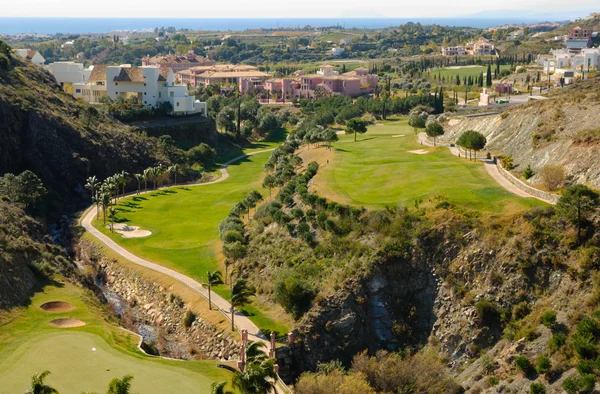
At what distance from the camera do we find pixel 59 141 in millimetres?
95500

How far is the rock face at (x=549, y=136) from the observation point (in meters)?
59.5

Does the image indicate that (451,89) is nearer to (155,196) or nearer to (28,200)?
(155,196)

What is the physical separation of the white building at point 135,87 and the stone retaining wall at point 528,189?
66.4 metres

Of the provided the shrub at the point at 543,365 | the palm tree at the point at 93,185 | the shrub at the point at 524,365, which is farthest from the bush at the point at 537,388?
the palm tree at the point at 93,185

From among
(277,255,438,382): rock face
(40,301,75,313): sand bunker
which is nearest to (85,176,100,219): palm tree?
(40,301,75,313): sand bunker

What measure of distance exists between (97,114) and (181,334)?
60.6 metres

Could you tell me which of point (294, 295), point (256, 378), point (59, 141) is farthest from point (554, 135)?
point (59, 141)

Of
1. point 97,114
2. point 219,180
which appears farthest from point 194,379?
point 97,114

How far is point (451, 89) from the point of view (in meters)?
152

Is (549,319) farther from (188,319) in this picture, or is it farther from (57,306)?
(57,306)

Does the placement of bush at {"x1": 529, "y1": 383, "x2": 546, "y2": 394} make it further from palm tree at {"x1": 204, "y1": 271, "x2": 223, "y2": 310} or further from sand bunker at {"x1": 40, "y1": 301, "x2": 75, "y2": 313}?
sand bunker at {"x1": 40, "y1": 301, "x2": 75, "y2": 313}

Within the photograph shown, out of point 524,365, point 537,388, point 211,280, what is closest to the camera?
point 537,388

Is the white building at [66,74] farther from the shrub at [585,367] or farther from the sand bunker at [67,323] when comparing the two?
the shrub at [585,367]

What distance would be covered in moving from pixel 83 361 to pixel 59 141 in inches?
2215
